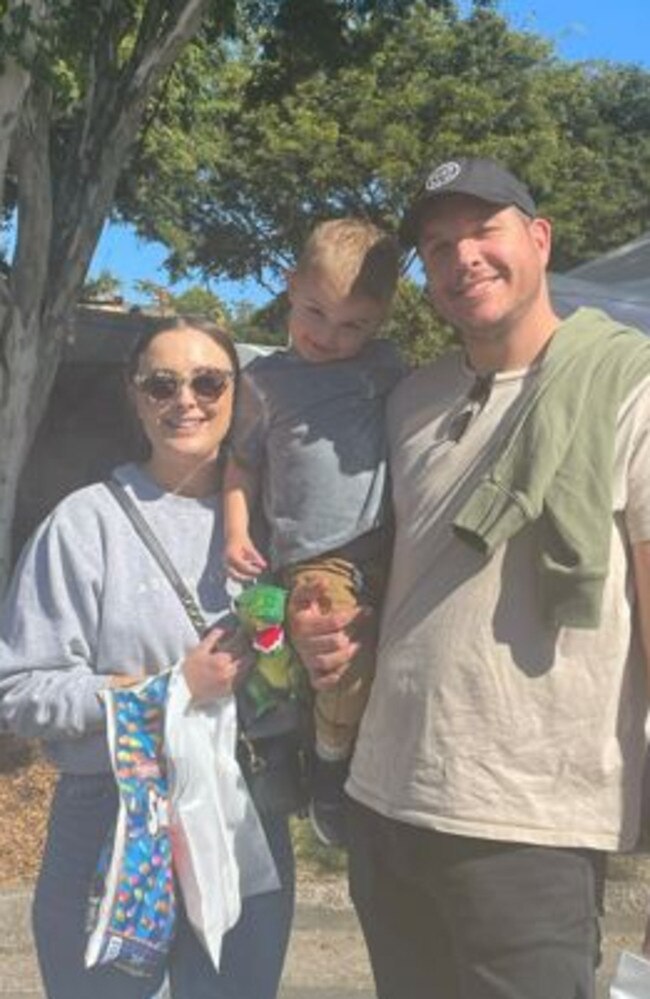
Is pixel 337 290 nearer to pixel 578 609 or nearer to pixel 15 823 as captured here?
pixel 578 609

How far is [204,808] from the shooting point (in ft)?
8.13

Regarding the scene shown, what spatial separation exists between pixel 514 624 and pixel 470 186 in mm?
660

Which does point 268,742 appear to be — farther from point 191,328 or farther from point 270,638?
point 191,328

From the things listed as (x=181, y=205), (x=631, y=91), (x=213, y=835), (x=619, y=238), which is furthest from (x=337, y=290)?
(x=631, y=91)

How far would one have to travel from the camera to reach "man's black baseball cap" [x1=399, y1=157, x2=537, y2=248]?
2213mm

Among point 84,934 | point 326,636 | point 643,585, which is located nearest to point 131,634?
point 326,636

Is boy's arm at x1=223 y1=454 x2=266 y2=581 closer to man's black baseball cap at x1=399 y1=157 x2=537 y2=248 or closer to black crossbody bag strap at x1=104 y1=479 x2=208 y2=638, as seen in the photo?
black crossbody bag strap at x1=104 y1=479 x2=208 y2=638

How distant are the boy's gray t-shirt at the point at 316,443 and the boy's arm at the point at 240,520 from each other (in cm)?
2

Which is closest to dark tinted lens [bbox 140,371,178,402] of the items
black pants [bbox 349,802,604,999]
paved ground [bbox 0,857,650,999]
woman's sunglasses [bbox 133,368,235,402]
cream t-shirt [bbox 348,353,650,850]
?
woman's sunglasses [bbox 133,368,235,402]

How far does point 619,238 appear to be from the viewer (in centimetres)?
3300

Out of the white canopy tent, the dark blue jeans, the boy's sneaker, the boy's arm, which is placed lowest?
the dark blue jeans

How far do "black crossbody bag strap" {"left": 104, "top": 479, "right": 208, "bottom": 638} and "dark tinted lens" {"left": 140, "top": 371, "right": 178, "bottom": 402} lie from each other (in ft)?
0.66

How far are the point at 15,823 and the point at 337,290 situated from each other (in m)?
4.04

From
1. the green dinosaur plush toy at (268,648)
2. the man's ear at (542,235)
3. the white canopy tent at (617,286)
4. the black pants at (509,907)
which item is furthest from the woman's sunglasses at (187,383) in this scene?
the white canopy tent at (617,286)
